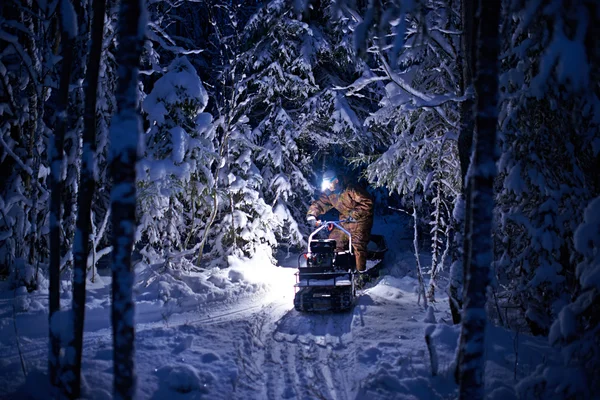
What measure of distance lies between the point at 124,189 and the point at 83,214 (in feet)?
3.14

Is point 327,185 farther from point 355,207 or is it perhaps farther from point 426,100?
point 426,100

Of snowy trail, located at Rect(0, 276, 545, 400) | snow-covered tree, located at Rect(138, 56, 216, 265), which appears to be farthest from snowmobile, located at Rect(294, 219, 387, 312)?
snow-covered tree, located at Rect(138, 56, 216, 265)

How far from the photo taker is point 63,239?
7.76 metres

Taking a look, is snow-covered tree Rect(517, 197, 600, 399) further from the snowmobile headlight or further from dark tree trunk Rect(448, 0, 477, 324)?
the snowmobile headlight

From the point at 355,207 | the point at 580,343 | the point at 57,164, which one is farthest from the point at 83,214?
the point at 355,207

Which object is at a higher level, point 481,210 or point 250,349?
point 481,210

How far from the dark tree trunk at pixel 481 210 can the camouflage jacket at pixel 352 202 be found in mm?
7263

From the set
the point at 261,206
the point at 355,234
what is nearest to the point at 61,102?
the point at 261,206

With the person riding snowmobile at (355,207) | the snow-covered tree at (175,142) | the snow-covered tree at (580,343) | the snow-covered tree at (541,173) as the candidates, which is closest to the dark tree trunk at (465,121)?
the snow-covered tree at (541,173)

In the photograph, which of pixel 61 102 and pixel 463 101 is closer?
pixel 61 102

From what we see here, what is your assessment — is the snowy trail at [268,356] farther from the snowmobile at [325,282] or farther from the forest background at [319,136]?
the forest background at [319,136]

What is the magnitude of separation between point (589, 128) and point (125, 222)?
5.44m

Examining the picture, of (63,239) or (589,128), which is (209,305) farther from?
(589,128)

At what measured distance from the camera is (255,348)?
228 inches
